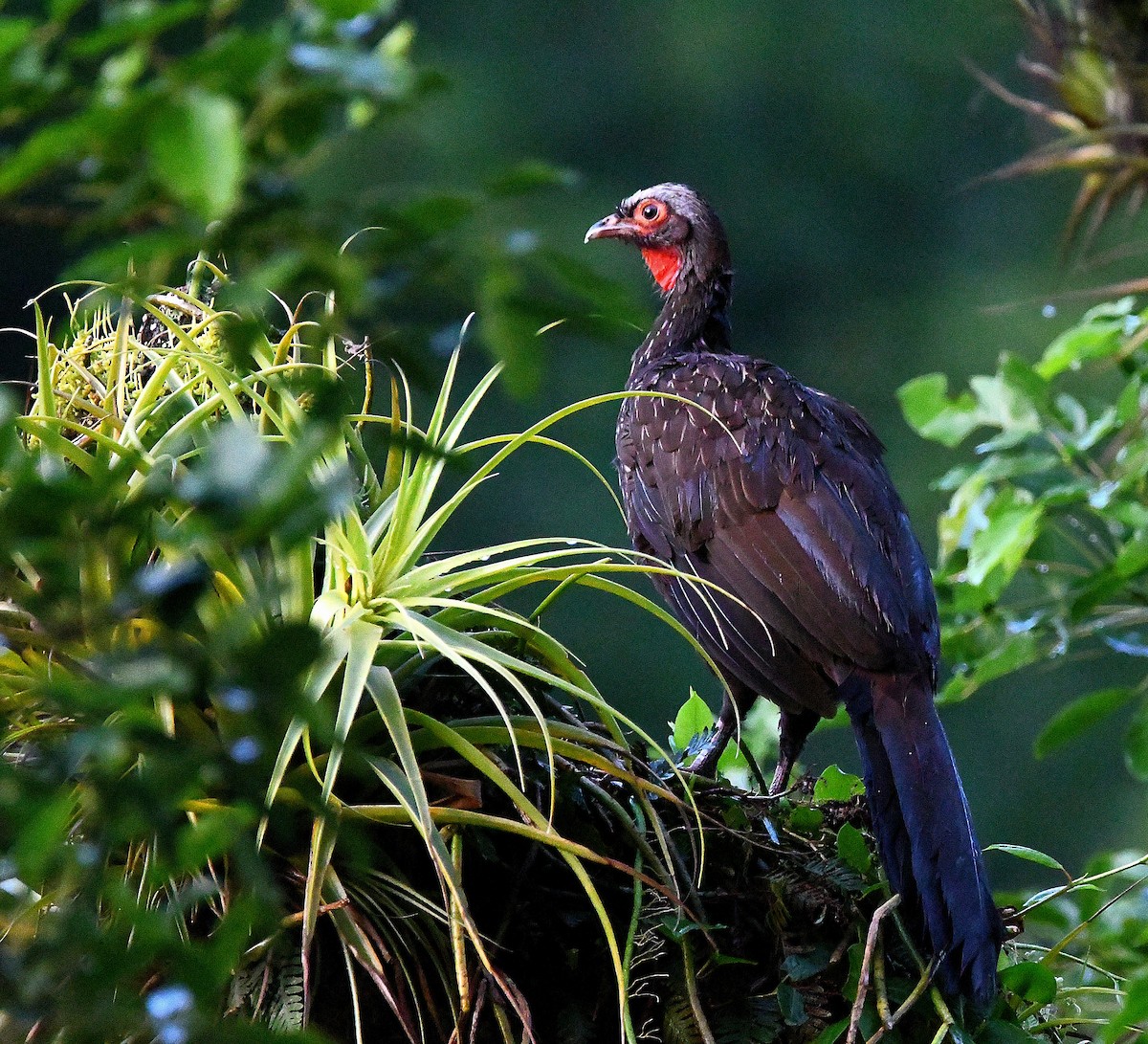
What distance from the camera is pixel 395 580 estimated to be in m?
1.49

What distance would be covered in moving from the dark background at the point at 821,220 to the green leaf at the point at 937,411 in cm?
460

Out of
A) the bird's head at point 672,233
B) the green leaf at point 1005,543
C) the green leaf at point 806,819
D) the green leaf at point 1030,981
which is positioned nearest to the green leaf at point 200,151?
the green leaf at point 806,819

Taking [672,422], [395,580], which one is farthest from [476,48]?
[395,580]

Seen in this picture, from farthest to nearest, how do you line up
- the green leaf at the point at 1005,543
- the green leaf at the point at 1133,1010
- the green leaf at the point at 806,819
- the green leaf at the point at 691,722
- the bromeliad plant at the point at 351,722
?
the green leaf at the point at 1005,543
the green leaf at the point at 691,722
the green leaf at the point at 806,819
the bromeliad plant at the point at 351,722
the green leaf at the point at 1133,1010

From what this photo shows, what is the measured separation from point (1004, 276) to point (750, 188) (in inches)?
72.8

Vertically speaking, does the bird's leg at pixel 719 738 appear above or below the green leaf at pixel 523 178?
below

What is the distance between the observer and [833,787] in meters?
1.95

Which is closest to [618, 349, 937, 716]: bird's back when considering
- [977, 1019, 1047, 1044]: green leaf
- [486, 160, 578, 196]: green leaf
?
[977, 1019, 1047, 1044]: green leaf

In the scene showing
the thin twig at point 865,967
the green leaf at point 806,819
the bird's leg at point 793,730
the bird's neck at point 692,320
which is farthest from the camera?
the bird's neck at point 692,320

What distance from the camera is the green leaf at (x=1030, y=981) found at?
1.58 metres

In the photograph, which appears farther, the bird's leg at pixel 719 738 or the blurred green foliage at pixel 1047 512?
the blurred green foliage at pixel 1047 512

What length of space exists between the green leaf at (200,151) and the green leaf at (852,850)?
1243 millimetres

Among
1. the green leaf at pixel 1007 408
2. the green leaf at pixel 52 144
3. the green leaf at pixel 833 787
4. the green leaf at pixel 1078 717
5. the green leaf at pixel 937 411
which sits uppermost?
the green leaf at pixel 52 144

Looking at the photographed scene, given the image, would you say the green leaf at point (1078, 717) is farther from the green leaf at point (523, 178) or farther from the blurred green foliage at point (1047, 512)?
the green leaf at point (523, 178)
